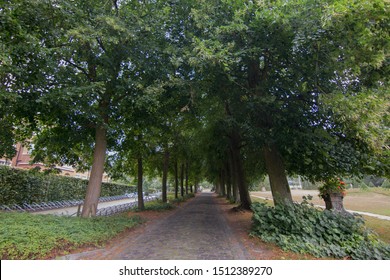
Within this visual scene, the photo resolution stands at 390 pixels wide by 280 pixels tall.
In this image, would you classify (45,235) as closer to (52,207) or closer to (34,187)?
(34,187)

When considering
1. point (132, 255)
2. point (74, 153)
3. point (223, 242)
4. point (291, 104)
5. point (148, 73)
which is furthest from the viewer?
point (74, 153)

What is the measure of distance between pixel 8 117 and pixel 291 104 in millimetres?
10253

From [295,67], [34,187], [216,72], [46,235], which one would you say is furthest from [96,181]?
[34,187]

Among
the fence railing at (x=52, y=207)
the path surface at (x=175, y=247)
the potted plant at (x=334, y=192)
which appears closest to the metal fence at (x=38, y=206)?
the fence railing at (x=52, y=207)

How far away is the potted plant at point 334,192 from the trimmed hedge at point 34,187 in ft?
47.1

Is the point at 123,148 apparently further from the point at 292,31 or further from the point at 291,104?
the point at 292,31

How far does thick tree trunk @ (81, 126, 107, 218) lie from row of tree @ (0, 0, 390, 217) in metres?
0.04

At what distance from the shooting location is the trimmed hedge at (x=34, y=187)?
1647cm

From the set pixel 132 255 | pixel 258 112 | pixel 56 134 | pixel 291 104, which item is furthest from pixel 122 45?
pixel 132 255

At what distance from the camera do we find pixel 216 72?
8766 mm

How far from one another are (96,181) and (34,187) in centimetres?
1221

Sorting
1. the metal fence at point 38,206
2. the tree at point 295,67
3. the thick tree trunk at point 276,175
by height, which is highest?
the tree at point 295,67

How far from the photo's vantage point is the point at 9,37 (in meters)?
7.22

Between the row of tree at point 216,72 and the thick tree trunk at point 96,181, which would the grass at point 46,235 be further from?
the row of tree at point 216,72
